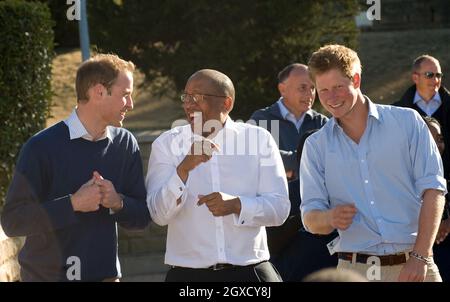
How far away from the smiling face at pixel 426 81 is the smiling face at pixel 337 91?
372 centimetres

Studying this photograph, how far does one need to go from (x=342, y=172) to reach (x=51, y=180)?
1.43 meters

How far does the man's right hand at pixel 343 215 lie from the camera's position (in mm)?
4641

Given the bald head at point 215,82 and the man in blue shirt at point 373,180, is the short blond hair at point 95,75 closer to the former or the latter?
the bald head at point 215,82

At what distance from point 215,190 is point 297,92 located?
305cm

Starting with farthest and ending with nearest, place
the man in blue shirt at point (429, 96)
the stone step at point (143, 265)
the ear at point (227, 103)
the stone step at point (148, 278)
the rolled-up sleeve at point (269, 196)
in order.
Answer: the stone step at point (143, 265) → the stone step at point (148, 278) → the man in blue shirt at point (429, 96) → the ear at point (227, 103) → the rolled-up sleeve at point (269, 196)

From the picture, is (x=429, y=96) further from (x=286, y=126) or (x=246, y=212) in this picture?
(x=246, y=212)

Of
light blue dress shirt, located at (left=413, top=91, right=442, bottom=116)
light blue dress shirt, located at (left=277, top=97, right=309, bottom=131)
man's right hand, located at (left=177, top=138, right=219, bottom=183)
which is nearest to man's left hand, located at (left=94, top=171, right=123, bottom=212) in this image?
man's right hand, located at (left=177, top=138, right=219, bottom=183)

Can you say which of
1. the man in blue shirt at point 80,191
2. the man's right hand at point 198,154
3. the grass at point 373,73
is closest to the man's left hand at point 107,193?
the man in blue shirt at point 80,191

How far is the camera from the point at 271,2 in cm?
1331

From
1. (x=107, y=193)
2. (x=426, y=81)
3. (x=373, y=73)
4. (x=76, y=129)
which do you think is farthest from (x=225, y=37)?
(x=107, y=193)

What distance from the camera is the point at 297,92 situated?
7.91 meters

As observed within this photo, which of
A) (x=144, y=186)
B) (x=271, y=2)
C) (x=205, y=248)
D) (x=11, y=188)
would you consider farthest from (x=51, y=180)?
(x=271, y=2)

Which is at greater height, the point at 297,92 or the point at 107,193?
the point at 297,92
